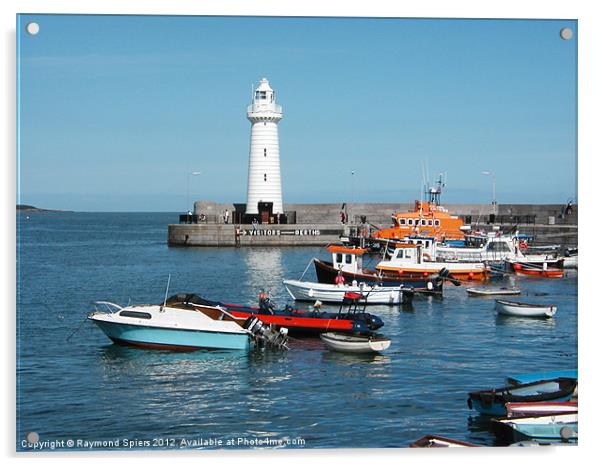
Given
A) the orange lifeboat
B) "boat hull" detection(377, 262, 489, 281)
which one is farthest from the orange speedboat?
"boat hull" detection(377, 262, 489, 281)

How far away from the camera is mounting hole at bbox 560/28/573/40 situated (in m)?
10.4

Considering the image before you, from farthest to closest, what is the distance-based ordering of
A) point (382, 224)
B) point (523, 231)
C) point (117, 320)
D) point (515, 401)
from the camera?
point (382, 224) < point (523, 231) < point (117, 320) < point (515, 401)

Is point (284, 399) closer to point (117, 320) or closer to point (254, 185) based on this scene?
point (117, 320)

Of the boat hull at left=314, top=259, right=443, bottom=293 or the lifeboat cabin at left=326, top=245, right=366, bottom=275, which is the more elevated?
the lifeboat cabin at left=326, top=245, right=366, bottom=275

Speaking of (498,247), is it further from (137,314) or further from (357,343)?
(137,314)

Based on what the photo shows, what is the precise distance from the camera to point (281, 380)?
15.3m

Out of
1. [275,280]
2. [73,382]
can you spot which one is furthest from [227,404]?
[275,280]

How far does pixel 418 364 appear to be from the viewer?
54.7 ft

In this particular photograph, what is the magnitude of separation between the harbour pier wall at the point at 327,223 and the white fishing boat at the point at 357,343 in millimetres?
31506

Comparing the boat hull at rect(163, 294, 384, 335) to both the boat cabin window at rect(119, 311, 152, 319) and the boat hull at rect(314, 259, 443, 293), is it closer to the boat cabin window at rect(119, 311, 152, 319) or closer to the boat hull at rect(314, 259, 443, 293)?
the boat cabin window at rect(119, 311, 152, 319)

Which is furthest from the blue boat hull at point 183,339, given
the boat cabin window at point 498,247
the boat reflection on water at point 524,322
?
the boat cabin window at point 498,247

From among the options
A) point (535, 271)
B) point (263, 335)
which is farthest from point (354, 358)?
point (535, 271)

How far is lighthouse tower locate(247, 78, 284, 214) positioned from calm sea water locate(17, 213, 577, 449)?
2608cm

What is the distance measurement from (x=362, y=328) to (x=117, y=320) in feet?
16.9
